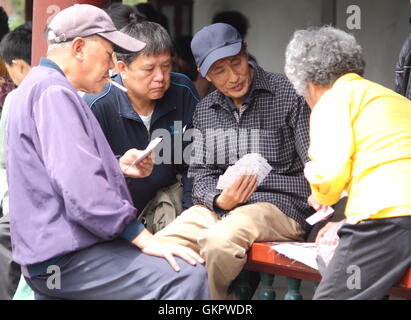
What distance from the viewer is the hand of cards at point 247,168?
4.25m

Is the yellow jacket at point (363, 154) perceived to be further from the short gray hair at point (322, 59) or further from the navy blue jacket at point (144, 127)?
the navy blue jacket at point (144, 127)

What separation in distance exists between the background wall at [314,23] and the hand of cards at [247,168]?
2.99m

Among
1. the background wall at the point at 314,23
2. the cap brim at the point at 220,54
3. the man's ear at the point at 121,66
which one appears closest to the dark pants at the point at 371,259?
the cap brim at the point at 220,54

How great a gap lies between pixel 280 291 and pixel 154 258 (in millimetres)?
3069

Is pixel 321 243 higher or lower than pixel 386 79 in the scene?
lower

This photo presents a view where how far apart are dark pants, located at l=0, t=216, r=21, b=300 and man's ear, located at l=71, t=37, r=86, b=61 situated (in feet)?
4.58

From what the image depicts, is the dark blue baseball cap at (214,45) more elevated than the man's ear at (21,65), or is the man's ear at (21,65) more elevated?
the dark blue baseball cap at (214,45)

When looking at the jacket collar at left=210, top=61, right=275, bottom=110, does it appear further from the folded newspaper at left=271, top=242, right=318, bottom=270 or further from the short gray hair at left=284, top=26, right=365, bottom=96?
the folded newspaper at left=271, top=242, right=318, bottom=270

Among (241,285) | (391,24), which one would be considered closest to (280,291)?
(241,285)

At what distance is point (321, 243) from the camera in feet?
12.4

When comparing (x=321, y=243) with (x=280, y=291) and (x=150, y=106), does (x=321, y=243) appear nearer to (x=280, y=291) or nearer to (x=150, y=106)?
(x=150, y=106)

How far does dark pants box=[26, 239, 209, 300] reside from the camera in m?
3.35

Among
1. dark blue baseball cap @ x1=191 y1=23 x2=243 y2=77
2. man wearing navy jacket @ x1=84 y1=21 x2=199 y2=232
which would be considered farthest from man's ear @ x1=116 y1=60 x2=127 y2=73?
dark blue baseball cap @ x1=191 y1=23 x2=243 y2=77

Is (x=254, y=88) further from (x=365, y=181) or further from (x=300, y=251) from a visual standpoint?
(x=365, y=181)
